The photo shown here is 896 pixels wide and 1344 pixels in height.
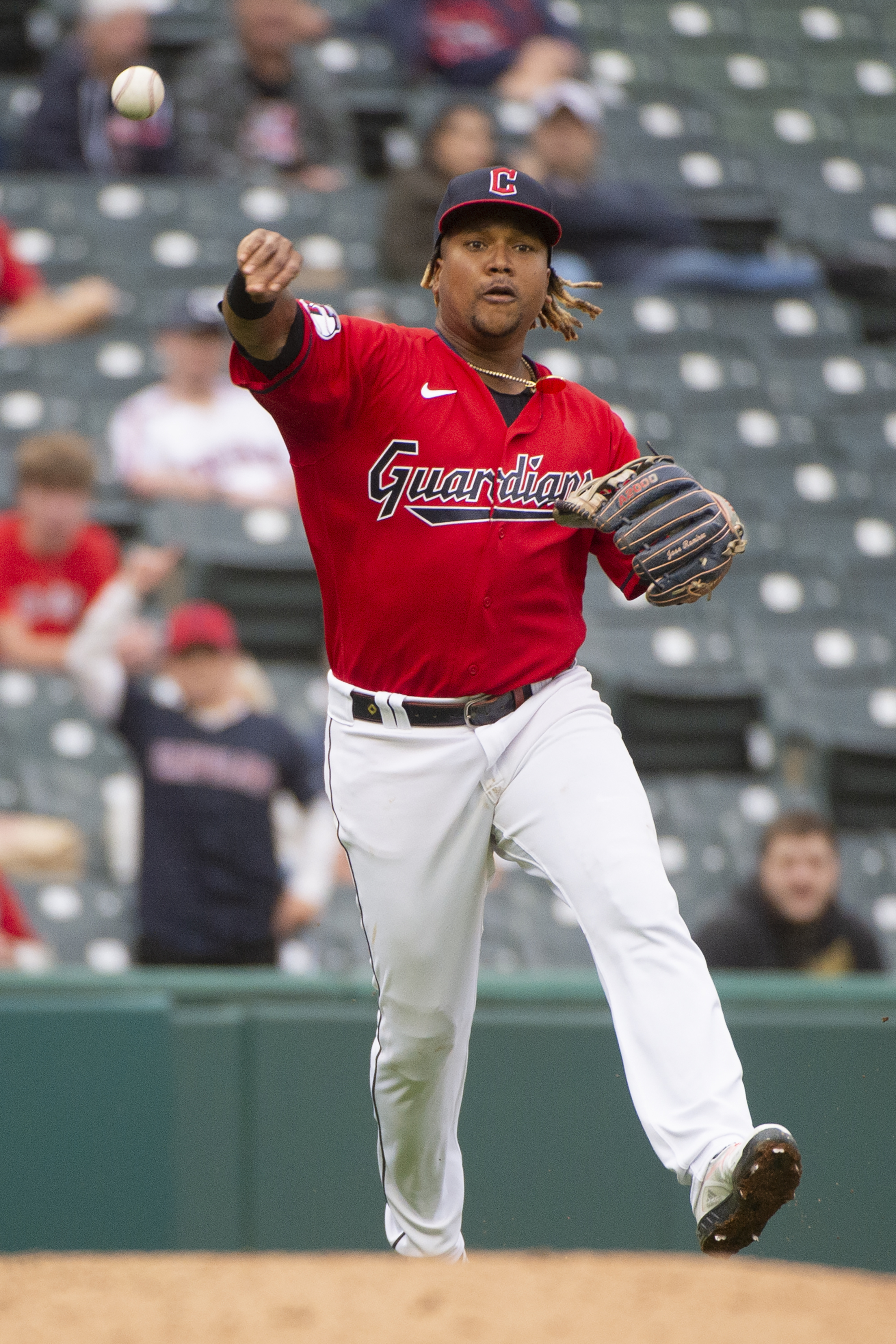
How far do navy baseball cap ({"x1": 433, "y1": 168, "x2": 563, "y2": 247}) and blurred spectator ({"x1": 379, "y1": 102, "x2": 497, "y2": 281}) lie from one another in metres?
4.06

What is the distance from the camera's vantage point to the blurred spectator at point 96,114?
25.2ft

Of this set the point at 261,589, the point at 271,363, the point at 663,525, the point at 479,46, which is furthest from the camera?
the point at 479,46

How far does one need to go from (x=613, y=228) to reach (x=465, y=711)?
5.22m

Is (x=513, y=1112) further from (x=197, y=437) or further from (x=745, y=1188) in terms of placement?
(x=197, y=437)

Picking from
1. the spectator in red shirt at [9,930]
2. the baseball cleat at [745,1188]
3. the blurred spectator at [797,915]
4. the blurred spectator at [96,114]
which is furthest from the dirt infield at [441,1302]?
the blurred spectator at [96,114]

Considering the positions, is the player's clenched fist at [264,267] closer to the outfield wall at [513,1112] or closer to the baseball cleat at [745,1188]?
the baseball cleat at [745,1188]

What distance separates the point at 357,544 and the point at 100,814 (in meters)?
2.81

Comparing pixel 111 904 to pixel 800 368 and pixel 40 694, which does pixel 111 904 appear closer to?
pixel 40 694

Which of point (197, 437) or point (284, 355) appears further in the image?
point (197, 437)

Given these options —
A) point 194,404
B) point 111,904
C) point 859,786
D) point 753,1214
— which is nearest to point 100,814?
point 111,904

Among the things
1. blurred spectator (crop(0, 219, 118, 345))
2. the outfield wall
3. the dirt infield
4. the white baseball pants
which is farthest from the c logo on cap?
blurred spectator (crop(0, 219, 118, 345))

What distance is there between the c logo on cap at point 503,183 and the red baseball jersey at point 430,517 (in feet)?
0.98

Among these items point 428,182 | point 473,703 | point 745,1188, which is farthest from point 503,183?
point 428,182

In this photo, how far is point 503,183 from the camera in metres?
3.25
